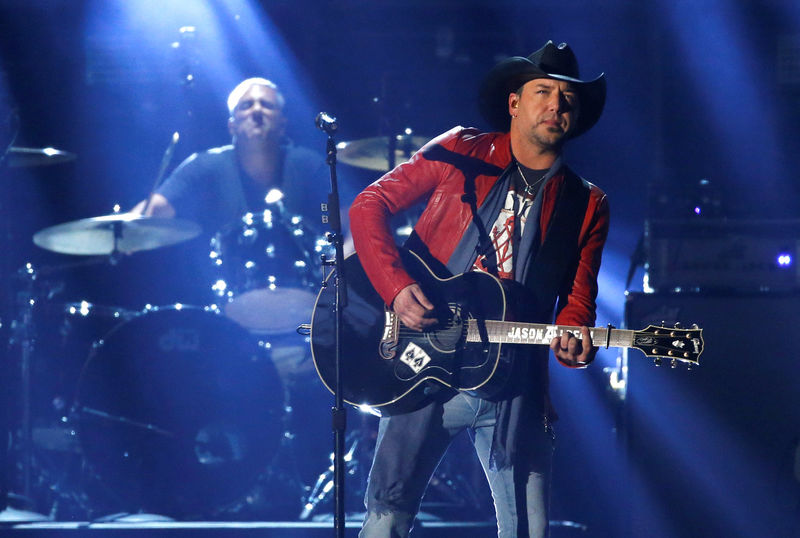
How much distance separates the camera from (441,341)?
3.09 metres

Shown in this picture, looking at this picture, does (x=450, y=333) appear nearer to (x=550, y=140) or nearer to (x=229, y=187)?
(x=550, y=140)

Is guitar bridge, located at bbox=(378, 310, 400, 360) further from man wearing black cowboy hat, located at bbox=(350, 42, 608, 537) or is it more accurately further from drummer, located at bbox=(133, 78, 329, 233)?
drummer, located at bbox=(133, 78, 329, 233)

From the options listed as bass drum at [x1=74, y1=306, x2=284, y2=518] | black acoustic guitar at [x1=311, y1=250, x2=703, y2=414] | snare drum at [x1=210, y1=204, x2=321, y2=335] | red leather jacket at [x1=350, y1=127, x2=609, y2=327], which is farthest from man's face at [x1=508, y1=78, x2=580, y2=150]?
bass drum at [x1=74, y1=306, x2=284, y2=518]

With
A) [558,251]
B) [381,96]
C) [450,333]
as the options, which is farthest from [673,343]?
[381,96]

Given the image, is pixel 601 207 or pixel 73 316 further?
pixel 73 316

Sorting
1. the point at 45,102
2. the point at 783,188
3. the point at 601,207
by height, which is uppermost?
the point at 45,102

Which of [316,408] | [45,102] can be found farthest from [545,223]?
[45,102]

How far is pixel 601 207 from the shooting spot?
3205 mm

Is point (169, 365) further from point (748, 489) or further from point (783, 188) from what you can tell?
point (783, 188)

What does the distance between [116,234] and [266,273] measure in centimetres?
95

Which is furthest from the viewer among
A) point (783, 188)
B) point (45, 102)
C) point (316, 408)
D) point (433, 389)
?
point (45, 102)

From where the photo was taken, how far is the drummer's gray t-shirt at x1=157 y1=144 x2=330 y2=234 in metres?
6.06

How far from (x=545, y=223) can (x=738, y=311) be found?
6.03 ft

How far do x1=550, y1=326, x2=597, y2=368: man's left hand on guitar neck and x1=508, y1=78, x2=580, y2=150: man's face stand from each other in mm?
628
